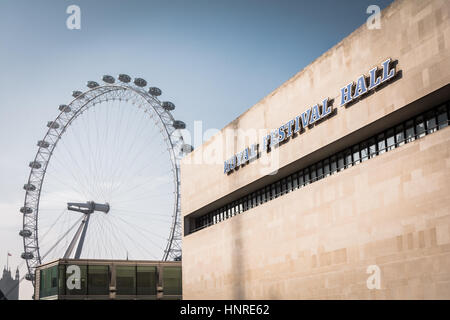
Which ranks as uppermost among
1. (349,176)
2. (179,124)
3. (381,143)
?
(179,124)

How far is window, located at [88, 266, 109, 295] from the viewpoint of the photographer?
63.2 m

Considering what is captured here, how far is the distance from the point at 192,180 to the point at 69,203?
2364 cm

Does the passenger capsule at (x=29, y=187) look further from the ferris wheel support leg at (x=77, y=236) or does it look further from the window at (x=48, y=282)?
the window at (x=48, y=282)

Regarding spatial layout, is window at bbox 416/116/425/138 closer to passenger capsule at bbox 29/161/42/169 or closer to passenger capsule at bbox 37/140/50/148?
passenger capsule at bbox 37/140/50/148

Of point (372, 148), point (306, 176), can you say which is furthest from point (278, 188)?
point (372, 148)

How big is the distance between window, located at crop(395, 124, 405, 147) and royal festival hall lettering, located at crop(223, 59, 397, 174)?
2579 mm

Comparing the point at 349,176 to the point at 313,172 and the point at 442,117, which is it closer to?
the point at 313,172

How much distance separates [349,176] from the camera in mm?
34969

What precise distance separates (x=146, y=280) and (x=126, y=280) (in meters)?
2.27

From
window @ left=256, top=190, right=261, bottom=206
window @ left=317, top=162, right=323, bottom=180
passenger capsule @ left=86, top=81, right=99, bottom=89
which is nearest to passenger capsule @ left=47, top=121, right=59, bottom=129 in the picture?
passenger capsule @ left=86, top=81, right=99, bottom=89

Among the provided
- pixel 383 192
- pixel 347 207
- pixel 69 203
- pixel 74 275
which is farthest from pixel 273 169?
pixel 69 203

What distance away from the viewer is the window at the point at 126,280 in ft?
214

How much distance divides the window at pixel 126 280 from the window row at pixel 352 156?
17.9m

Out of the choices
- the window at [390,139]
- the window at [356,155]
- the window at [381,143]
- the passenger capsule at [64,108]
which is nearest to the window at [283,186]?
the window at [356,155]
